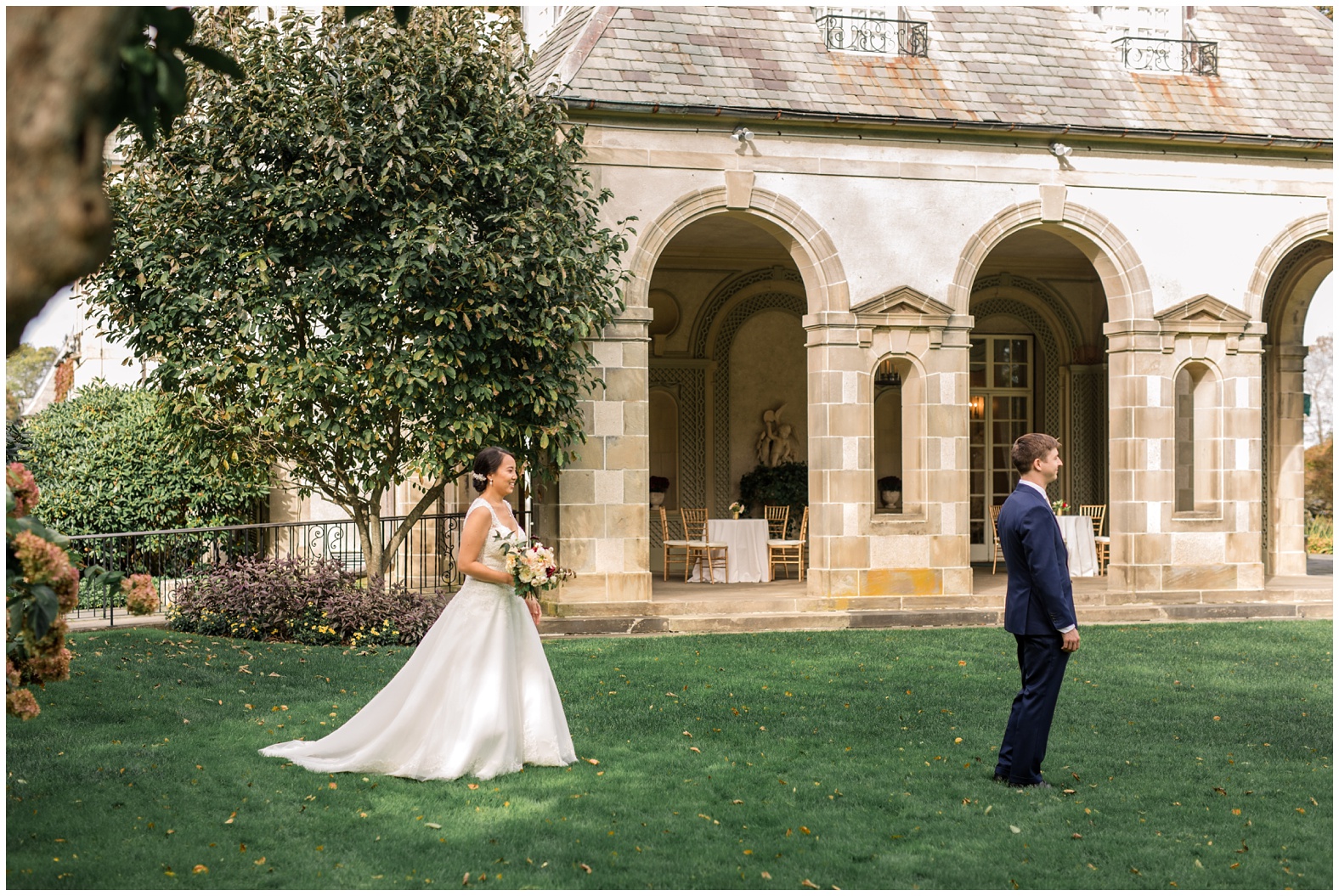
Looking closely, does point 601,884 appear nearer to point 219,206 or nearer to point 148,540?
point 219,206

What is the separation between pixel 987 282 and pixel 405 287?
11361 millimetres

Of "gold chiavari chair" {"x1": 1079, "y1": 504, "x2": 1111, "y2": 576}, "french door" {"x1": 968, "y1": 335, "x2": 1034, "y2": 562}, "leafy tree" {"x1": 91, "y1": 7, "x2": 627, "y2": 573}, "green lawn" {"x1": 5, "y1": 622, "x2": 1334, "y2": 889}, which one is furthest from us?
"french door" {"x1": 968, "y1": 335, "x2": 1034, "y2": 562}

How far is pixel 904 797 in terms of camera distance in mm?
6418

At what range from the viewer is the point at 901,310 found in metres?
14.3

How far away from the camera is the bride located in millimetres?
6840

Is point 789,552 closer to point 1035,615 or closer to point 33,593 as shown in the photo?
point 1035,615

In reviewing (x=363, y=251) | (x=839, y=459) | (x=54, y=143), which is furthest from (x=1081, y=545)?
(x=54, y=143)

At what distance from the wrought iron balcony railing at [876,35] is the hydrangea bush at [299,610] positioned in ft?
26.2

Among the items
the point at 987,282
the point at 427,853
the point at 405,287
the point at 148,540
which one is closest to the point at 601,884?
the point at 427,853

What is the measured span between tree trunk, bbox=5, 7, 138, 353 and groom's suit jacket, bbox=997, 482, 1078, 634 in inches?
181

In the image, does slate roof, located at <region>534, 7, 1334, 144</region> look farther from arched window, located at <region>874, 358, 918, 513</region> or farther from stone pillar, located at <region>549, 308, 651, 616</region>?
arched window, located at <region>874, 358, 918, 513</region>

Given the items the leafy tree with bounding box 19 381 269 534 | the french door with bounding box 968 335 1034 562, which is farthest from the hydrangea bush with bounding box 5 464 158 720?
the french door with bounding box 968 335 1034 562

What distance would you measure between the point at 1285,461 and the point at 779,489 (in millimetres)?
7101

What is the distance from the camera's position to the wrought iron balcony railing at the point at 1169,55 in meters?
15.7
